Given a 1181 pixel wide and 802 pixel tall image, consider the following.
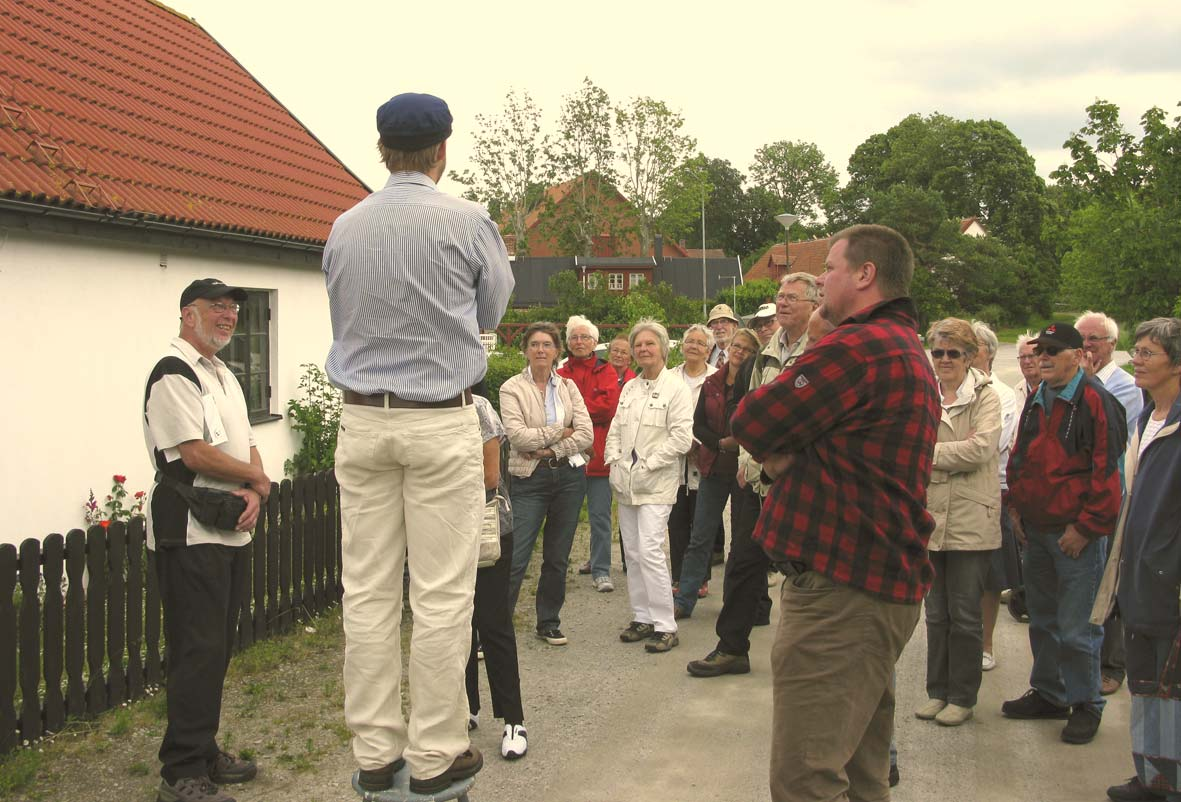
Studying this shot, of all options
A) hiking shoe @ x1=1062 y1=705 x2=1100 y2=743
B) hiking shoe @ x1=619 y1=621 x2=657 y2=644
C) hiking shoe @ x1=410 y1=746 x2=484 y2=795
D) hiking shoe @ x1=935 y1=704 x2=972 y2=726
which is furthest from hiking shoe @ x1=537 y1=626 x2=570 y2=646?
hiking shoe @ x1=410 y1=746 x2=484 y2=795

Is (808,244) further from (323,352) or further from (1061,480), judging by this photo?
(1061,480)

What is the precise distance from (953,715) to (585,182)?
6949cm

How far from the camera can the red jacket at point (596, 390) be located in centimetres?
896

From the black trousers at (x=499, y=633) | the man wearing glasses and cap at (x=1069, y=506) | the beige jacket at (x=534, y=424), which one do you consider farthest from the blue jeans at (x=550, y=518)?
the man wearing glasses and cap at (x=1069, y=506)

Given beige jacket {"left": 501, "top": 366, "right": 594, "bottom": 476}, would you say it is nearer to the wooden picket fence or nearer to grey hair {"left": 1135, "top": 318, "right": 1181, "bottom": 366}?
the wooden picket fence

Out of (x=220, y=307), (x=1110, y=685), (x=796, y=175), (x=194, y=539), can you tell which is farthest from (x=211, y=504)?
(x=796, y=175)

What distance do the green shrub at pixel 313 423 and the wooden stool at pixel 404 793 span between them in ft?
27.6

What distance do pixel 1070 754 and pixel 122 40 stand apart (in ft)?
38.5

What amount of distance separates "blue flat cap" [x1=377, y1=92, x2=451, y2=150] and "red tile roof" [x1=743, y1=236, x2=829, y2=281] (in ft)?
237

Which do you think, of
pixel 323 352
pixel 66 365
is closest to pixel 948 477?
pixel 66 365

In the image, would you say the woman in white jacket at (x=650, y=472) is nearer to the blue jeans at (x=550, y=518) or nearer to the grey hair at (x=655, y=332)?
the grey hair at (x=655, y=332)

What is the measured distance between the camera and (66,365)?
331 inches

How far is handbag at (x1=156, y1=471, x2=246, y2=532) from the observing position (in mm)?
4719

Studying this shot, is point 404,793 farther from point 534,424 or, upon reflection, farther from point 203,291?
point 534,424
